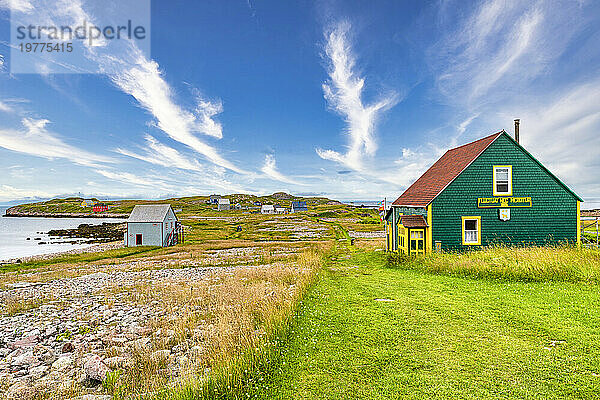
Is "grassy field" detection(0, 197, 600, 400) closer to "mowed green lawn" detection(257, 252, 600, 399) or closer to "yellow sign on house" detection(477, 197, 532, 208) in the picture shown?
"mowed green lawn" detection(257, 252, 600, 399)

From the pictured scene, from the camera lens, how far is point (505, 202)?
24.1m

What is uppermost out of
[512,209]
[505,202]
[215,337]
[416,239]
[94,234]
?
[505,202]

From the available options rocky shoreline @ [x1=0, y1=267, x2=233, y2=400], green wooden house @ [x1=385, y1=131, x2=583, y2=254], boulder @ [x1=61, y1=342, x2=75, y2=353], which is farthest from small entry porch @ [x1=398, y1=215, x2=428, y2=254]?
boulder @ [x1=61, y1=342, x2=75, y2=353]

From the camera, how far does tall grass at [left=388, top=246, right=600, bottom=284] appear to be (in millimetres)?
14500

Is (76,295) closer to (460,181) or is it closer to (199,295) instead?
(199,295)

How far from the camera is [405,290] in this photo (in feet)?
46.6

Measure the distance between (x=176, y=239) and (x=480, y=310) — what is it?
167 feet

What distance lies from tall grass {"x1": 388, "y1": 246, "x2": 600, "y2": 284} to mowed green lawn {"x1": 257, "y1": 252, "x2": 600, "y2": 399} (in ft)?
4.11

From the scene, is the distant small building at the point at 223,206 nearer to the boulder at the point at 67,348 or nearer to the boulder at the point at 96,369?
the boulder at the point at 67,348

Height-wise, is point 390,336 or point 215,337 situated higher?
point 390,336

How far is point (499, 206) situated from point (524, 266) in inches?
395

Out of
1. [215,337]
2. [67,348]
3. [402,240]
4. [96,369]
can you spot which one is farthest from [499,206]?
[67,348]

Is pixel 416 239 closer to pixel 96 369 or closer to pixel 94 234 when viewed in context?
pixel 96 369

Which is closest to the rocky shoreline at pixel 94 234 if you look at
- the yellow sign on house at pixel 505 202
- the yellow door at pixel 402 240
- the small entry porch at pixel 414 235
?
the yellow door at pixel 402 240
